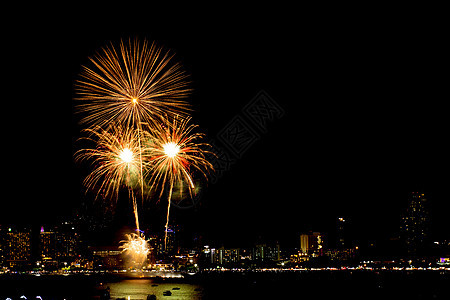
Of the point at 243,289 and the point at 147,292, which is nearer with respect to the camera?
the point at 147,292

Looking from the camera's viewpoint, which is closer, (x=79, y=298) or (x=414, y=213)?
(x=79, y=298)

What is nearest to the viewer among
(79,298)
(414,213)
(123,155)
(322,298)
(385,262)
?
(123,155)

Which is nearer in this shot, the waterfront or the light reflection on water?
the light reflection on water

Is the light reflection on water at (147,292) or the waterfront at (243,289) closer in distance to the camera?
the light reflection on water at (147,292)

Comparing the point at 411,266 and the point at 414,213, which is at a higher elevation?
the point at 414,213

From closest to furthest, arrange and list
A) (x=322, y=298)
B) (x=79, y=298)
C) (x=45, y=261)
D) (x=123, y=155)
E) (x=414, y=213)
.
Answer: (x=123, y=155) < (x=79, y=298) < (x=322, y=298) < (x=414, y=213) < (x=45, y=261)

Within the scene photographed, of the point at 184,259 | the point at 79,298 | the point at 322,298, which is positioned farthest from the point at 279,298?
the point at 184,259

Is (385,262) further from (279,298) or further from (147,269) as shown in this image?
(279,298)

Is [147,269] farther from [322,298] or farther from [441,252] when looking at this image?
[322,298]

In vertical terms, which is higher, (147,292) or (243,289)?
(147,292)

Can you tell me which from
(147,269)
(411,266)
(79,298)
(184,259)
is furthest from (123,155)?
(411,266)
